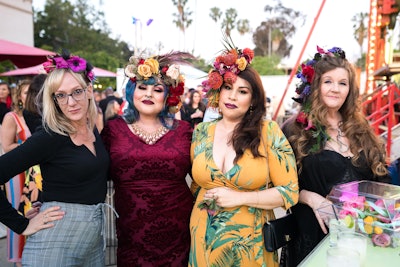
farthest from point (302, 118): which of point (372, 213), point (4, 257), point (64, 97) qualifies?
point (4, 257)

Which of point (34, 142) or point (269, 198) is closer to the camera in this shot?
point (34, 142)

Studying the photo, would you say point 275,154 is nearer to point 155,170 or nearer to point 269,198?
point 269,198

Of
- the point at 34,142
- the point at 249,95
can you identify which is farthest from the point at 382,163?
the point at 34,142

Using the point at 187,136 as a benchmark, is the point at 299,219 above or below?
below

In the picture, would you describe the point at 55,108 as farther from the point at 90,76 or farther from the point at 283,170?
the point at 283,170

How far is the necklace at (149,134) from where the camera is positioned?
2.39 metres

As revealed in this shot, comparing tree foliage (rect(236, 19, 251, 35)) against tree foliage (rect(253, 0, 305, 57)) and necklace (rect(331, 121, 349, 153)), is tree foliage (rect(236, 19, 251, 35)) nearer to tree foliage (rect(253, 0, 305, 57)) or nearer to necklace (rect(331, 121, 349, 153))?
tree foliage (rect(253, 0, 305, 57))

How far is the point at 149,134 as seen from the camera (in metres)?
2.42

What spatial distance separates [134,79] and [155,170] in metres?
0.66

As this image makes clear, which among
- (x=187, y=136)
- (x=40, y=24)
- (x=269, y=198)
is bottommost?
(x=269, y=198)

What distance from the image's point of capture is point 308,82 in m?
2.59

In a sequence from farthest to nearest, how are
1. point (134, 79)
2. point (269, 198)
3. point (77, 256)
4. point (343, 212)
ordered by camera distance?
1. point (134, 79)
2. point (269, 198)
3. point (77, 256)
4. point (343, 212)

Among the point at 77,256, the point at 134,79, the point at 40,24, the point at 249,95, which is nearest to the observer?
the point at 77,256

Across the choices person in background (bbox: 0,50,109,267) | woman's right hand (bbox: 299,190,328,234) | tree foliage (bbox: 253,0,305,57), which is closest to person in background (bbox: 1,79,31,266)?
person in background (bbox: 0,50,109,267)
